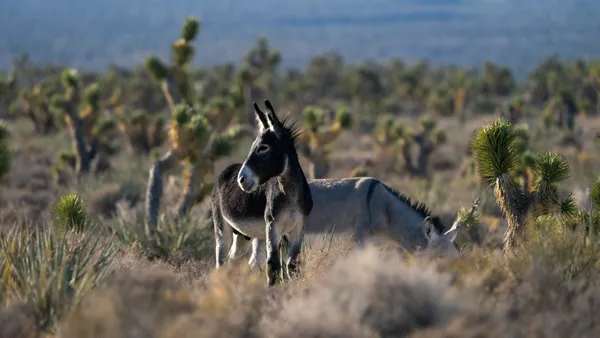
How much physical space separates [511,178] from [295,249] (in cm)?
259

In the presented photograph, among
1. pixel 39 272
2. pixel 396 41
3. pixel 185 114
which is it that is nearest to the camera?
pixel 39 272

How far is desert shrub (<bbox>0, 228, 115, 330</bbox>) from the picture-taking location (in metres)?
6.86

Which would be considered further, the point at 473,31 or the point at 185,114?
the point at 473,31

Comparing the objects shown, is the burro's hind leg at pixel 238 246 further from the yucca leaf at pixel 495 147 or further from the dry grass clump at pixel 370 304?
the dry grass clump at pixel 370 304

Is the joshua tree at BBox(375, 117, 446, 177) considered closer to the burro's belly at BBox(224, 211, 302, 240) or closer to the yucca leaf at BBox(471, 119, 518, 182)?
the yucca leaf at BBox(471, 119, 518, 182)

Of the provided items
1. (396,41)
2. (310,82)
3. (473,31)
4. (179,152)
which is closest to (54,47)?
(396,41)

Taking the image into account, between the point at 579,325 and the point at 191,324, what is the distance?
2593 mm

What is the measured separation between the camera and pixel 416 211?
11383mm

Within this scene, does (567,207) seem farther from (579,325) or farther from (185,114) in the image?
(185,114)

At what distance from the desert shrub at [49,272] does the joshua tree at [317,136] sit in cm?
1119

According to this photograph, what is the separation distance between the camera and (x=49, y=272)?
296 inches

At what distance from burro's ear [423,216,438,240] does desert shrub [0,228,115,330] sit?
3.84m

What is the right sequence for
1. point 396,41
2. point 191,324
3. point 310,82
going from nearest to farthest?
point 191,324, point 310,82, point 396,41

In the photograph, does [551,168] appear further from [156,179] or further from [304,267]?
[156,179]
